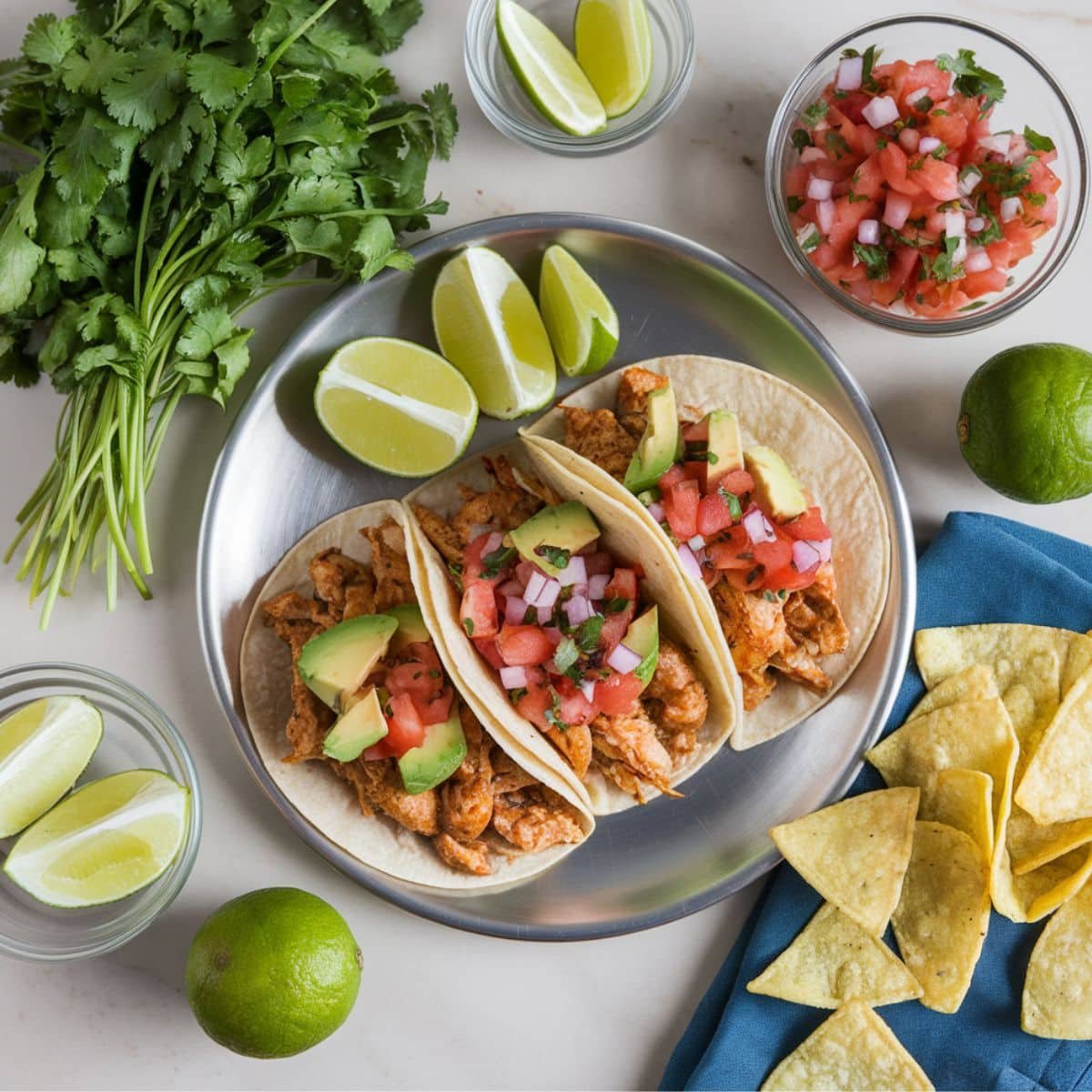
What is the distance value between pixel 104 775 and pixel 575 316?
1.79 meters

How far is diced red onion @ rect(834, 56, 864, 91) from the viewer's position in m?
2.88

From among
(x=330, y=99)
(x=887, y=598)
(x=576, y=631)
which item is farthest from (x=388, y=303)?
(x=887, y=598)

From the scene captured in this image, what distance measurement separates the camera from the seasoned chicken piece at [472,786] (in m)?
2.81

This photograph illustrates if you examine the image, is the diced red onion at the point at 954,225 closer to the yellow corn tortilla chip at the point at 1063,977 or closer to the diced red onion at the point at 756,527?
the diced red onion at the point at 756,527

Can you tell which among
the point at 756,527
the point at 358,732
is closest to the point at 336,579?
the point at 358,732

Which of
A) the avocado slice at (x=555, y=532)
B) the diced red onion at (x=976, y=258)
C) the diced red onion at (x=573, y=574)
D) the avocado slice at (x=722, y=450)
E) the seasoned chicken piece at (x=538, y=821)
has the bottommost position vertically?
the seasoned chicken piece at (x=538, y=821)

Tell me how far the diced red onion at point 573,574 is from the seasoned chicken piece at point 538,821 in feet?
1.93

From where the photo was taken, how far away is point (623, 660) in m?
2.64

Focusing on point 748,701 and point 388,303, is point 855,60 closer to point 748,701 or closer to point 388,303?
point 388,303

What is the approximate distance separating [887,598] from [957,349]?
779 millimetres

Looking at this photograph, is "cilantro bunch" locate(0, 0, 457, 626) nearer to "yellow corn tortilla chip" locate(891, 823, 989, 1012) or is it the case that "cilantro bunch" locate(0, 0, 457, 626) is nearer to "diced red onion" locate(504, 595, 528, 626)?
"diced red onion" locate(504, 595, 528, 626)

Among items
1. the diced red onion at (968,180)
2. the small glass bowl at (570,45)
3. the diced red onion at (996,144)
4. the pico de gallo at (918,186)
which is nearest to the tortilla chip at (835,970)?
the pico de gallo at (918,186)

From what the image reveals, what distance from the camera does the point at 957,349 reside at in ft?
10.3

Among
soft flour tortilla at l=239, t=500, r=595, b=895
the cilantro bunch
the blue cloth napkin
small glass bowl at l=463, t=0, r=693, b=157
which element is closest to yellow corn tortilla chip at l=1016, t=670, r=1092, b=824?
the blue cloth napkin
